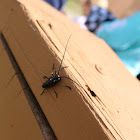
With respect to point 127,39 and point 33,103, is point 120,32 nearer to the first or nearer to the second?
point 127,39

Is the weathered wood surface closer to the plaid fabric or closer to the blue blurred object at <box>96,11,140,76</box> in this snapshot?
the blue blurred object at <box>96,11,140,76</box>

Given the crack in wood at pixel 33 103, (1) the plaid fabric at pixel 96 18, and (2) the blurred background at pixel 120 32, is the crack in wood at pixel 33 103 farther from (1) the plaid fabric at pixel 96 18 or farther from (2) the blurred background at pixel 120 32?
(1) the plaid fabric at pixel 96 18

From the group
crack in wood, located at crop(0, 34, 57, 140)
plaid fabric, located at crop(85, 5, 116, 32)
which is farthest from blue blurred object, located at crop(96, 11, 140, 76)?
crack in wood, located at crop(0, 34, 57, 140)

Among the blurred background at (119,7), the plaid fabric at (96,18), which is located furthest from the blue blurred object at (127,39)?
the blurred background at (119,7)

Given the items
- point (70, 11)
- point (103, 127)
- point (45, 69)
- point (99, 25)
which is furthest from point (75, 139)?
point (70, 11)

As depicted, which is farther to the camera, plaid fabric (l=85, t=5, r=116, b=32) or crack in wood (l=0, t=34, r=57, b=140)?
plaid fabric (l=85, t=5, r=116, b=32)

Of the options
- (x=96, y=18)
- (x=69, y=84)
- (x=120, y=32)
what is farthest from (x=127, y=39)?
(x=69, y=84)
